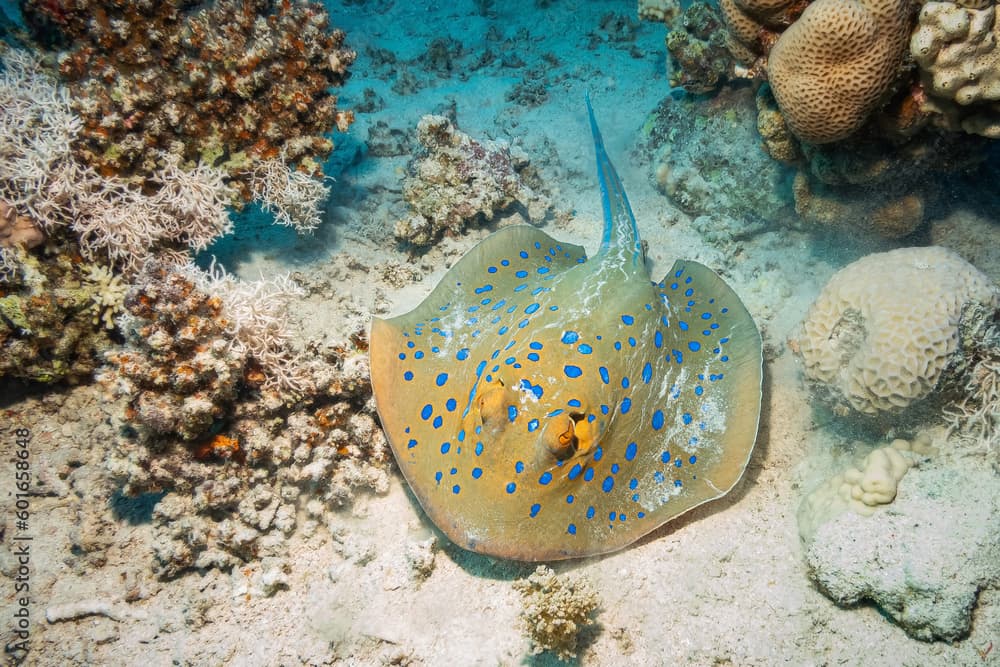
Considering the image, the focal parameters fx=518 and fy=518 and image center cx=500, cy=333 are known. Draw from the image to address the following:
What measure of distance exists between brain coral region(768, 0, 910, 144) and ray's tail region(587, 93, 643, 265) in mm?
1685

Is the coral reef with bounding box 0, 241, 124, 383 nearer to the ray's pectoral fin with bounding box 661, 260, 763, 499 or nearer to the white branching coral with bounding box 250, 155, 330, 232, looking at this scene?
the white branching coral with bounding box 250, 155, 330, 232

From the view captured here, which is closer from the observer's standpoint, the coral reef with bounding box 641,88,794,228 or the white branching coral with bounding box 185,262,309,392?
the white branching coral with bounding box 185,262,309,392

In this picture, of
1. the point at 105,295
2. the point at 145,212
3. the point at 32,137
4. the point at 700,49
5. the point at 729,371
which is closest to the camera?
the point at 729,371

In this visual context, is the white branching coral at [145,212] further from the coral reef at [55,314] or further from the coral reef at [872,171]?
the coral reef at [872,171]

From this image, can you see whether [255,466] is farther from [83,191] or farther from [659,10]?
[659,10]

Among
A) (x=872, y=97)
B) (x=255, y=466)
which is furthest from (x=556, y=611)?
(x=872, y=97)

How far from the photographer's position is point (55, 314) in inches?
181

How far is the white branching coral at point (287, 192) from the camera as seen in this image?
5.69 m

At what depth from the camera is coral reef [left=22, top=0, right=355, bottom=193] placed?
5.04 metres

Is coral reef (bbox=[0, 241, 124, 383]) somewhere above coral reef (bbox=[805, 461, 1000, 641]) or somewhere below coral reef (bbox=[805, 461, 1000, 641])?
above

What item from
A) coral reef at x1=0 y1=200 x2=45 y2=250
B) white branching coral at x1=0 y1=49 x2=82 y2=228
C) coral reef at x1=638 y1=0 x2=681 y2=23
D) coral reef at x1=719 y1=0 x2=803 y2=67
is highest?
coral reef at x1=719 y1=0 x2=803 y2=67

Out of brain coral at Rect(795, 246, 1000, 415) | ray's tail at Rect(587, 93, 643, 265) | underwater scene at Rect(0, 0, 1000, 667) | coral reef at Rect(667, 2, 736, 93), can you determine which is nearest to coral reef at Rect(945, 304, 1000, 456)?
underwater scene at Rect(0, 0, 1000, 667)

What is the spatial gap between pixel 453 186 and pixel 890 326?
5.00m

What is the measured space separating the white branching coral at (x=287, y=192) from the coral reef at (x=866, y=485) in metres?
5.71
